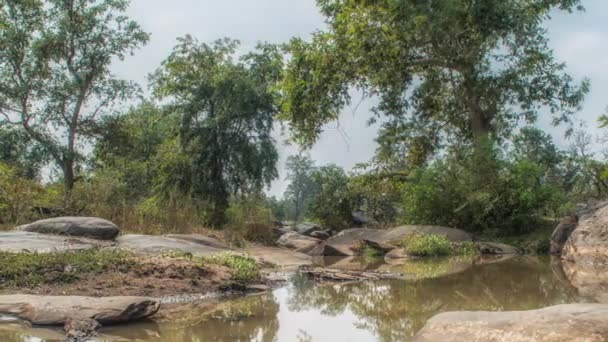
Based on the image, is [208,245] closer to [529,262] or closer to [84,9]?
[529,262]

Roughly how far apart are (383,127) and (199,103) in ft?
26.2

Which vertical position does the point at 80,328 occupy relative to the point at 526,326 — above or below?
below

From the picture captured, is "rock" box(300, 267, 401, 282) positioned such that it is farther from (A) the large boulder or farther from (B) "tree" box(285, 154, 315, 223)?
(B) "tree" box(285, 154, 315, 223)

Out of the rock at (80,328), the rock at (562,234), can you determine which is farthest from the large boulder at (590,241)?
the rock at (80,328)

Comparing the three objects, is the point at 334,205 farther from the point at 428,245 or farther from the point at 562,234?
the point at 562,234

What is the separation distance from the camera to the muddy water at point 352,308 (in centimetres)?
593

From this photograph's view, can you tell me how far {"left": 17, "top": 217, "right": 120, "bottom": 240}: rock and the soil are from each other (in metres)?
4.66

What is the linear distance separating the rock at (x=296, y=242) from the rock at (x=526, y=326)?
15437 mm

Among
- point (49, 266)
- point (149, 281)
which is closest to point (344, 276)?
point (149, 281)

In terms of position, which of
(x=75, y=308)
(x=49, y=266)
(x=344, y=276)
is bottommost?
(x=75, y=308)

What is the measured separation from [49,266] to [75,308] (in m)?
2.57

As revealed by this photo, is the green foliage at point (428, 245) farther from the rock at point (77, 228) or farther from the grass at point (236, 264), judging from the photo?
the rock at point (77, 228)

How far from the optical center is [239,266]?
984 centimetres

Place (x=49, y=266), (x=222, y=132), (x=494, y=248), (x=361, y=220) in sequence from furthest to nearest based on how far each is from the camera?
(x=361, y=220) → (x=222, y=132) → (x=494, y=248) → (x=49, y=266)
